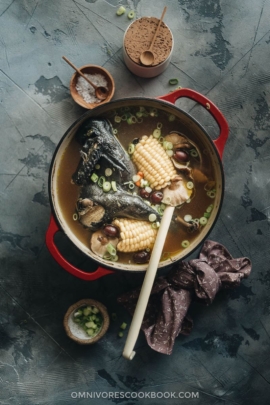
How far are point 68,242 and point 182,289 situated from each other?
109cm

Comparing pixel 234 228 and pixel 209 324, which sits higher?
pixel 234 228

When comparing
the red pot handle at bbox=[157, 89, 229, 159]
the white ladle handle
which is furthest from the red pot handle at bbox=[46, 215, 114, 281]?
the red pot handle at bbox=[157, 89, 229, 159]

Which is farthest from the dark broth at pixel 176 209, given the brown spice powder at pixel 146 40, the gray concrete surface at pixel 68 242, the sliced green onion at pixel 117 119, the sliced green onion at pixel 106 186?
the brown spice powder at pixel 146 40

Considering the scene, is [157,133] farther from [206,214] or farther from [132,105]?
[206,214]

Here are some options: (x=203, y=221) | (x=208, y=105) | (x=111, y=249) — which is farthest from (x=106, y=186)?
(x=208, y=105)

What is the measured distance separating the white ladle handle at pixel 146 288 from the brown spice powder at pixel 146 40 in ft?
4.56

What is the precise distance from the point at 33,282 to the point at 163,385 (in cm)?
150

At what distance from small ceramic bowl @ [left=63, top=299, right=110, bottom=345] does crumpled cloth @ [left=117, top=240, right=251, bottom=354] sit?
0.19 m

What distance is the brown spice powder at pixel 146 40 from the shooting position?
4.07m

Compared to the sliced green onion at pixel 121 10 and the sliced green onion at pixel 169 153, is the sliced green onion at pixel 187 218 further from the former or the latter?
the sliced green onion at pixel 121 10

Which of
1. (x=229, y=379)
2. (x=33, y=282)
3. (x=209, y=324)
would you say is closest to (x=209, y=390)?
(x=229, y=379)

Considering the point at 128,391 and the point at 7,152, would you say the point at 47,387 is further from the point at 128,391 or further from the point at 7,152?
the point at 7,152

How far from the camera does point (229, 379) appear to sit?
4363 millimetres

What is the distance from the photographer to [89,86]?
13.7 feet
